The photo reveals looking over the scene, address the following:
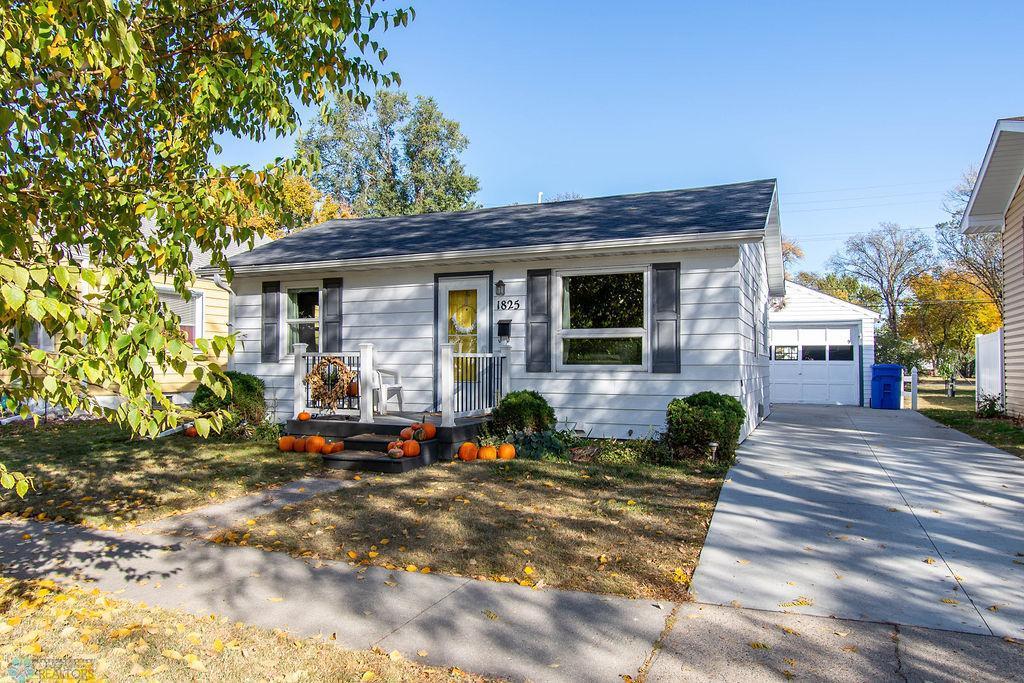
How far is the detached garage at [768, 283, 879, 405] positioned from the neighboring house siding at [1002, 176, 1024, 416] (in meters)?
5.10

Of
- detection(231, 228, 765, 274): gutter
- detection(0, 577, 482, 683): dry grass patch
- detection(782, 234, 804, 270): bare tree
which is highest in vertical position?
detection(782, 234, 804, 270): bare tree

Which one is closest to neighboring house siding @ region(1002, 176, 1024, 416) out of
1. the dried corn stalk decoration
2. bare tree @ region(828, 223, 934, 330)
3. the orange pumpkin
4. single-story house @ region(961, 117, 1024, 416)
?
single-story house @ region(961, 117, 1024, 416)

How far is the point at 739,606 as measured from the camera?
11.3 feet

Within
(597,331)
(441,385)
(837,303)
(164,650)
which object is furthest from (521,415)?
(837,303)

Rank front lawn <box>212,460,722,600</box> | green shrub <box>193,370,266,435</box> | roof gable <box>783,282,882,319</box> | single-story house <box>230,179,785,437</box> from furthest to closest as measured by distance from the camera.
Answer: roof gable <box>783,282,882,319</box> < green shrub <box>193,370,266,435</box> < single-story house <box>230,179,785,437</box> < front lawn <box>212,460,722,600</box>

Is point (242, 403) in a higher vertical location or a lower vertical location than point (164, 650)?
higher

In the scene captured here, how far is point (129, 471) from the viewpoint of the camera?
24.0 ft

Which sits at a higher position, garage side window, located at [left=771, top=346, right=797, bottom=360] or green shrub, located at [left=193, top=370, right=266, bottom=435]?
garage side window, located at [left=771, top=346, right=797, bottom=360]

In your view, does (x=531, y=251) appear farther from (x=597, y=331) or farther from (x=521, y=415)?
(x=521, y=415)

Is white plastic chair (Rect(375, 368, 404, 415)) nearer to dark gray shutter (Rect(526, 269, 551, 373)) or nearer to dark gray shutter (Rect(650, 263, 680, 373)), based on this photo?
dark gray shutter (Rect(526, 269, 551, 373))

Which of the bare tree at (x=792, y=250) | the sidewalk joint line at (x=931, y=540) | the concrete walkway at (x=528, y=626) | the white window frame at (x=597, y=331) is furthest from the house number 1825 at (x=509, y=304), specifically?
the bare tree at (x=792, y=250)

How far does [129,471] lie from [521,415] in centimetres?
453

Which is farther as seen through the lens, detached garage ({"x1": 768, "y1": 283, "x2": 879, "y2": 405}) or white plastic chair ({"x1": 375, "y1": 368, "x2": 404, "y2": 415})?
detached garage ({"x1": 768, "y1": 283, "x2": 879, "y2": 405})

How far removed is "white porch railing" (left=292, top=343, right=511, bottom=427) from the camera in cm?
861
